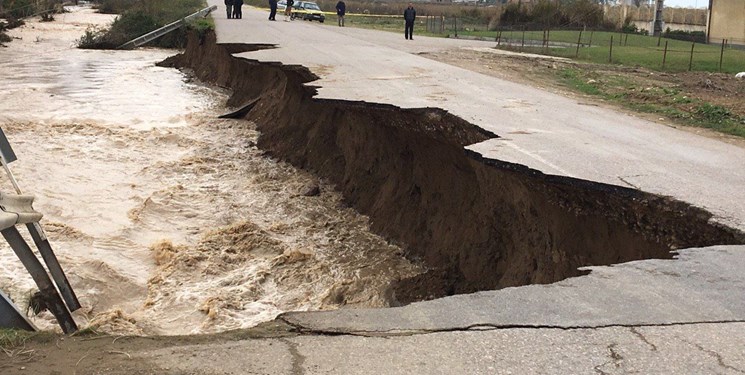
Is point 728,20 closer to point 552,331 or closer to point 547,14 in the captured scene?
point 547,14

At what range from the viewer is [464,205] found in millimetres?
9000

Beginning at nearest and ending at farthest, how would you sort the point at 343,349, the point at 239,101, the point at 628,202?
the point at 343,349 < the point at 628,202 < the point at 239,101

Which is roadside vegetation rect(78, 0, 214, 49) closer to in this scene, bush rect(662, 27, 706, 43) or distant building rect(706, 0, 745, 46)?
distant building rect(706, 0, 745, 46)

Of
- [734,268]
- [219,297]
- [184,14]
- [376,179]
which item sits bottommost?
[219,297]

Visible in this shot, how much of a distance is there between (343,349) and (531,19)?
48344 millimetres

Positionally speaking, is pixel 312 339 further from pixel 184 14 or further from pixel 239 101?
pixel 184 14

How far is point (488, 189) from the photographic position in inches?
319

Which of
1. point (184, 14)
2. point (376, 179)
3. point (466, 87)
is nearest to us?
point (376, 179)

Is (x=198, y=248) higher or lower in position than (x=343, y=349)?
lower

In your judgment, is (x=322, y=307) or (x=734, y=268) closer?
(x=734, y=268)

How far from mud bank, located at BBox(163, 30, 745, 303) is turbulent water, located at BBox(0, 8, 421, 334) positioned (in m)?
0.46

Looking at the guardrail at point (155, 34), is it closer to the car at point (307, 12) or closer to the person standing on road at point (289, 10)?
the person standing on road at point (289, 10)

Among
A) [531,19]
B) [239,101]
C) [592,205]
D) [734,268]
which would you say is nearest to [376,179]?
[592,205]

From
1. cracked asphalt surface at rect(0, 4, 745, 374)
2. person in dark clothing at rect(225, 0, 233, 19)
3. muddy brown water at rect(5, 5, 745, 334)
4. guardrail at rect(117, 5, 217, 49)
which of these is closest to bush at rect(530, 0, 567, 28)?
person in dark clothing at rect(225, 0, 233, 19)
